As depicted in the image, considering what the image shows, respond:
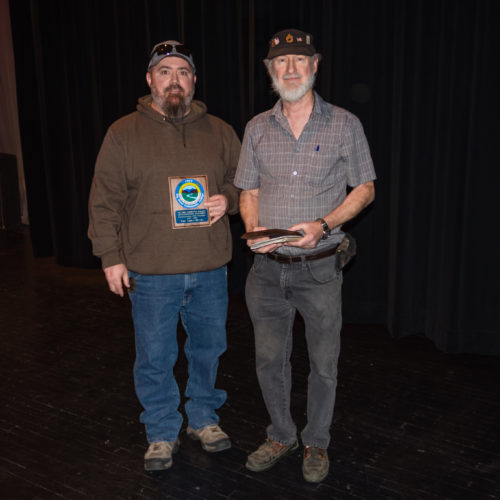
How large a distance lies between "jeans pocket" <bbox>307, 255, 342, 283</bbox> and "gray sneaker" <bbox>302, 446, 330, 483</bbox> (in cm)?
76

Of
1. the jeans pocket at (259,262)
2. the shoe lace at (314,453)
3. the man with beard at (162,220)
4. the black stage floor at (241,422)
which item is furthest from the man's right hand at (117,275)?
the shoe lace at (314,453)

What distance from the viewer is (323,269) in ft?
7.69

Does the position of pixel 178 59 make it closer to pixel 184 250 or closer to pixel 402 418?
pixel 184 250

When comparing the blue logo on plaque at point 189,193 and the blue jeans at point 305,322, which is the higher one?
the blue logo on plaque at point 189,193

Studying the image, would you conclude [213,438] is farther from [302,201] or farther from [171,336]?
[302,201]

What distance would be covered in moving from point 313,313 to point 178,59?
113 cm

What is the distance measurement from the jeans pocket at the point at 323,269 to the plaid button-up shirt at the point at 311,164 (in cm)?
5

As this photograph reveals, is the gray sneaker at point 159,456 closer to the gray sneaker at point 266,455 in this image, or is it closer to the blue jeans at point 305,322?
the gray sneaker at point 266,455

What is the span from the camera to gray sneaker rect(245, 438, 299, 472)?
103 inches

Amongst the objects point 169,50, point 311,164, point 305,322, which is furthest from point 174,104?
point 305,322

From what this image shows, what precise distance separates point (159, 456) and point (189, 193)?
1.15 m

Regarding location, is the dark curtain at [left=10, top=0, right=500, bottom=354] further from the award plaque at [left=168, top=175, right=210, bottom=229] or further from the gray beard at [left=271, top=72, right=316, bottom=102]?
the award plaque at [left=168, top=175, right=210, bottom=229]

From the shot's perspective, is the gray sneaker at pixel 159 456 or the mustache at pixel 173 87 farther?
the gray sneaker at pixel 159 456

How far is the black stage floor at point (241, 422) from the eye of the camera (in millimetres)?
2541
